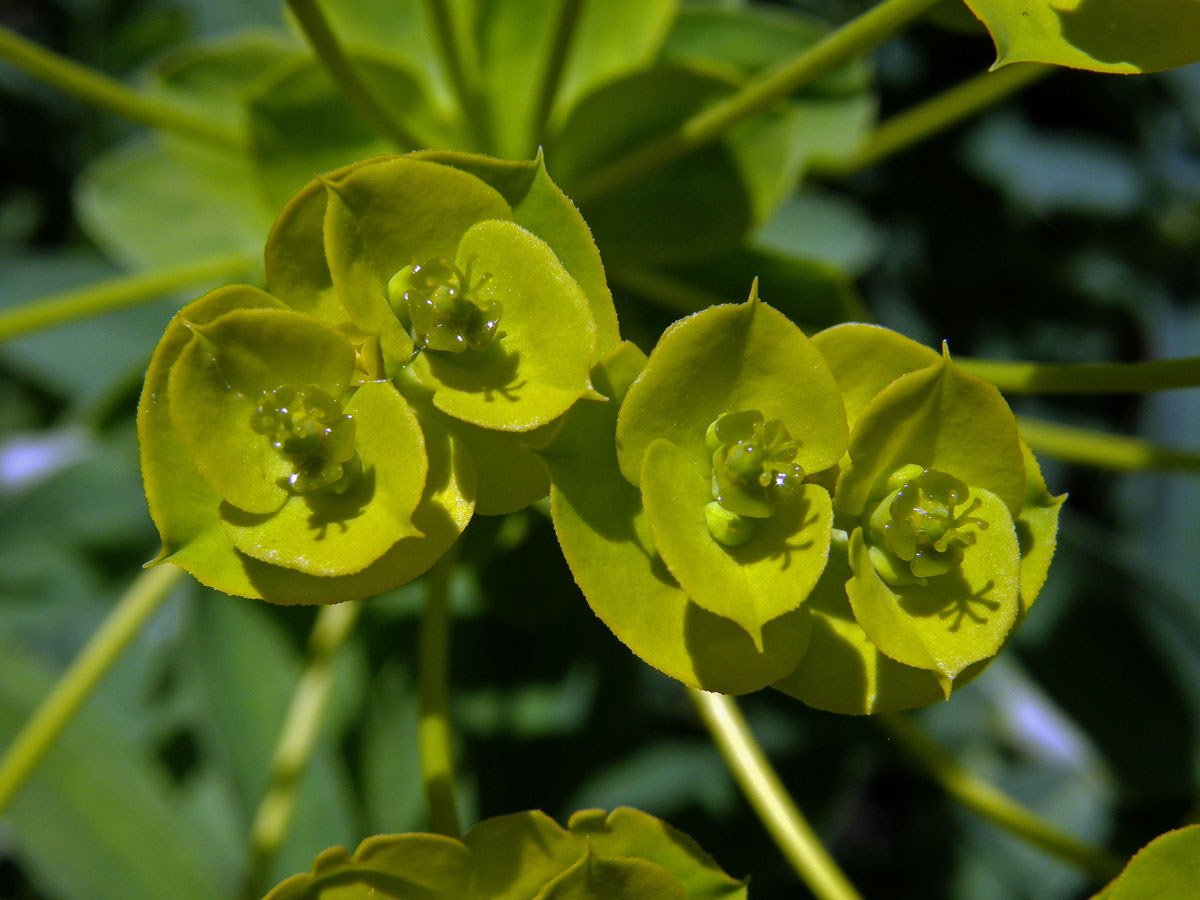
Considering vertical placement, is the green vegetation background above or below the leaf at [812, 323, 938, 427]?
below

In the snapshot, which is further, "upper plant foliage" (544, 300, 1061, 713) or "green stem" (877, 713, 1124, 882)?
"green stem" (877, 713, 1124, 882)

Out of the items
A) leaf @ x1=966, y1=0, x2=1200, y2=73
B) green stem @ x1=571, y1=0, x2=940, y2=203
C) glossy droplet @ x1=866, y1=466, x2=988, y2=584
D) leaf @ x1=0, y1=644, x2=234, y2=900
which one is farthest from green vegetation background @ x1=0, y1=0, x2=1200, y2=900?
leaf @ x1=966, y1=0, x2=1200, y2=73

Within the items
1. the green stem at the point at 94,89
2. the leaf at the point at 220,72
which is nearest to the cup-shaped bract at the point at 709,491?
the green stem at the point at 94,89

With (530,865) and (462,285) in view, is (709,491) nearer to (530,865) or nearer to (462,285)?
(462,285)

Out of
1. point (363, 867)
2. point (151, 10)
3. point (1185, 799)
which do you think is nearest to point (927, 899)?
point (1185, 799)

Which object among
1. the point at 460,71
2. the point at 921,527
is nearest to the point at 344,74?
the point at 460,71

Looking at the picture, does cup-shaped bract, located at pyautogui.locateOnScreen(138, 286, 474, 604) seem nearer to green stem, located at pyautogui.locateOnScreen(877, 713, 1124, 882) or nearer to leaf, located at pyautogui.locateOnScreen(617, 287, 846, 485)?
leaf, located at pyautogui.locateOnScreen(617, 287, 846, 485)

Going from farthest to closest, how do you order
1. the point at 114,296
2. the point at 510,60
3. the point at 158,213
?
1. the point at 158,213
2. the point at 510,60
3. the point at 114,296

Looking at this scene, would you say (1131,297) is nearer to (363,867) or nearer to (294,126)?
(294,126)
